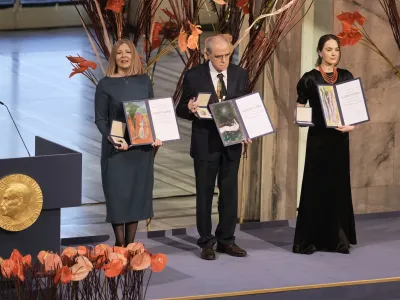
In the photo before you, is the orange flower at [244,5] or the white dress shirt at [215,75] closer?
the white dress shirt at [215,75]

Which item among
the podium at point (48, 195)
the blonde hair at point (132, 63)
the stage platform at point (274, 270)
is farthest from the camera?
the blonde hair at point (132, 63)

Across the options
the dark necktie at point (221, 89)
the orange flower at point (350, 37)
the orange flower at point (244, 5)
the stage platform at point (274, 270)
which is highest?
the orange flower at point (244, 5)

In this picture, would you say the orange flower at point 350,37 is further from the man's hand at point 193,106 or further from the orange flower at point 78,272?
the orange flower at point 78,272

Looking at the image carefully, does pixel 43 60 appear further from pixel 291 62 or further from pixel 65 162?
pixel 65 162

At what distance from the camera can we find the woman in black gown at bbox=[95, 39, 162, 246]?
295 inches

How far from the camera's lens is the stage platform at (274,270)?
7254 millimetres

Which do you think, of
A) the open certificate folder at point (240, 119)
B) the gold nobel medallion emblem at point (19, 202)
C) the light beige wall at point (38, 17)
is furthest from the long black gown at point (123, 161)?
the light beige wall at point (38, 17)

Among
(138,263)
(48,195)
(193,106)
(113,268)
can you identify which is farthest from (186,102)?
(113,268)

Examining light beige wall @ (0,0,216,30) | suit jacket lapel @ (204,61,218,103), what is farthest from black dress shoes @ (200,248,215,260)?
light beige wall @ (0,0,216,30)

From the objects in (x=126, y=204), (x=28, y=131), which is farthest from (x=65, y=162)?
(x=28, y=131)

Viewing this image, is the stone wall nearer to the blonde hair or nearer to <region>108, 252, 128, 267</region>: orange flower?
the blonde hair

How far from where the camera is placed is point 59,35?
18281mm

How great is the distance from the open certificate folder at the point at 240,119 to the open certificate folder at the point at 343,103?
45cm

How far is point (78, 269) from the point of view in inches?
227
